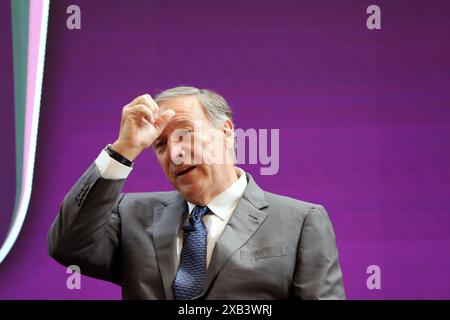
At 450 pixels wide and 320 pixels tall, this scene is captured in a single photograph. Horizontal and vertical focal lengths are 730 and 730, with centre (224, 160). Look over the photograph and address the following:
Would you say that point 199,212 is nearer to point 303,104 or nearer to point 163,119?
point 163,119

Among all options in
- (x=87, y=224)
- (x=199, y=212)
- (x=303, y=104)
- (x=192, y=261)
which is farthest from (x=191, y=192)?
(x=303, y=104)

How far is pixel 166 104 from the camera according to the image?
1.88 m

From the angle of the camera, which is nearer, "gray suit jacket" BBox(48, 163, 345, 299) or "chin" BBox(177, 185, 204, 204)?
"gray suit jacket" BBox(48, 163, 345, 299)

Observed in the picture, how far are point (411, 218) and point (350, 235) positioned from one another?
23 centimetres

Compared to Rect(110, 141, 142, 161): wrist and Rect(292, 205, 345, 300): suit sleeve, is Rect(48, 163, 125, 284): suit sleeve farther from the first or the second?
Rect(292, 205, 345, 300): suit sleeve

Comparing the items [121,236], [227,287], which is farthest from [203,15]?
[227,287]

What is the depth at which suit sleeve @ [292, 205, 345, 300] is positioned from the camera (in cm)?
176

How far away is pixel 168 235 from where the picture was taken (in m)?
1.85

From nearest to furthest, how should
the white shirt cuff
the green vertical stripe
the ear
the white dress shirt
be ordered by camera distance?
1. the white shirt cuff
2. the white dress shirt
3. the ear
4. the green vertical stripe

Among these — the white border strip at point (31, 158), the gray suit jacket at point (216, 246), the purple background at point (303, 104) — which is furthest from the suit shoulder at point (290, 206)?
the white border strip at point (31, 158)

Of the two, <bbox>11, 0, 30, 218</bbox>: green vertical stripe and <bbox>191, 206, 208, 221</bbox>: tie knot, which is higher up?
<bbox>11, 0, 30, 218</bbox>: green vertical stripe

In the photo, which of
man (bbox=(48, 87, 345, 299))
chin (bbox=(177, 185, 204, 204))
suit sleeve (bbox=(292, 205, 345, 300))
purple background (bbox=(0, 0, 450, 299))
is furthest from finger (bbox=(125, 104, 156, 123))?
purple background (bbox=(0, 0, 450, 299))

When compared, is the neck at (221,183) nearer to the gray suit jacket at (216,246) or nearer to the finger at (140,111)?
the gray suit jacket at (216,246)

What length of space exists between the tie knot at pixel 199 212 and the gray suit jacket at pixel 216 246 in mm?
33
